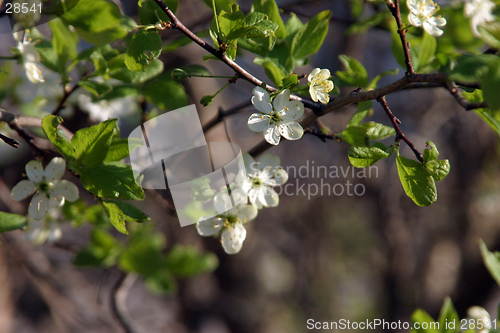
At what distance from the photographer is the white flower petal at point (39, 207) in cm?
74

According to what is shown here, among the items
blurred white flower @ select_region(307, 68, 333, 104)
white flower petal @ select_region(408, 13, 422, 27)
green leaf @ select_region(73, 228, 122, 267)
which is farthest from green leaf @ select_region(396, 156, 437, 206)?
green leaf @ select_region(73, 228, 122, 267)

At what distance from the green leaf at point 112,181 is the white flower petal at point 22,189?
0.21 meters

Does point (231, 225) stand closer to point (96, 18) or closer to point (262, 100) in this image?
point (262, 100)

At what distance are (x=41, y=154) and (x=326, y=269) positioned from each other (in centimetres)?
307

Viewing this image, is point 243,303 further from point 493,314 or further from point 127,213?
point 127,213

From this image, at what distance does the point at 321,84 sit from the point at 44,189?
25.7 inches

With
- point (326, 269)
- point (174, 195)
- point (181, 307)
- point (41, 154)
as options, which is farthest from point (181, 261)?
point (326, 269)

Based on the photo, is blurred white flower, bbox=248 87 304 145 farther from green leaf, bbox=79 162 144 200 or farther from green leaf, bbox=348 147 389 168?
green leaf, bbox=79 162 144 200

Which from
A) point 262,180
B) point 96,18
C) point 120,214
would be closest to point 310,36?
point 262,180

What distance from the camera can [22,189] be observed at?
0.77 meters

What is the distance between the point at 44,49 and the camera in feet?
2.93

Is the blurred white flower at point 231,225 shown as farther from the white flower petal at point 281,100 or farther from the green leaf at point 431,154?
the green leaf at point 431,154

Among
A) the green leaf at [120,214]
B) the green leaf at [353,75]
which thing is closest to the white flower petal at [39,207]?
the green leaf at [120,214]

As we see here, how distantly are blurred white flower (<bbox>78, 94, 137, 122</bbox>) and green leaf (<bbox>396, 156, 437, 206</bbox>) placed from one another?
3.19 feet
